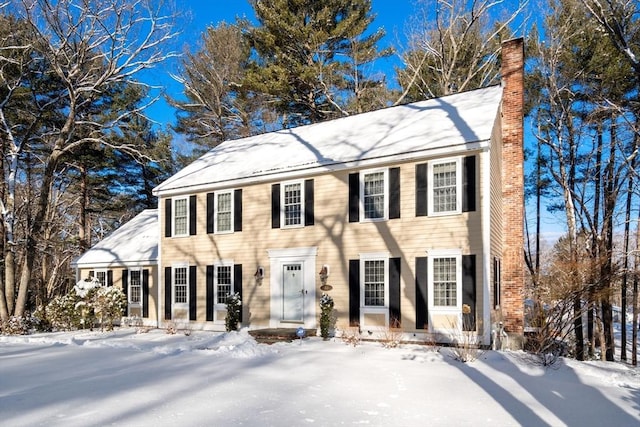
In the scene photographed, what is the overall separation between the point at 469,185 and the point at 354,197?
3.19 meters

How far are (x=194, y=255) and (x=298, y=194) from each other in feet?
14.9

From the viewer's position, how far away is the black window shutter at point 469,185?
12.4 m

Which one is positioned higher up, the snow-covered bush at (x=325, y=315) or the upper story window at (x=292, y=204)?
the upper story window at (x=292, y=204)

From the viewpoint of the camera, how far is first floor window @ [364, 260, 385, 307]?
13641 mm

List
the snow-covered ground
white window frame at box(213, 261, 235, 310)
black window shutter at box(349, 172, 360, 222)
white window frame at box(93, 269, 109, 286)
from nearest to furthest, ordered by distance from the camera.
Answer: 1. the snow-covered ground
2. black window shutter at box(349, 172, 360, 222)
3. white window frame at box(213, 261, 235, 310)
4. white window frame at box(93, 269, 109, 286)

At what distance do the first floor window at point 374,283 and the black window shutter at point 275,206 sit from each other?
3.27 meters

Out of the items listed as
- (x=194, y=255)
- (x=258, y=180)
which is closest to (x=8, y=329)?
(x=194, y=255)

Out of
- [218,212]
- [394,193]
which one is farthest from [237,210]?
[394,193]

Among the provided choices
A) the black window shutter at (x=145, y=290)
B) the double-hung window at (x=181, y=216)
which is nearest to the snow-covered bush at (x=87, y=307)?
→ the black window shutter at (x=145, y=290)

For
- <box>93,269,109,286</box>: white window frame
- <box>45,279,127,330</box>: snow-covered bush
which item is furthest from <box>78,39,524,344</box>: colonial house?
<box>93,269,109,286</box>: white window frame

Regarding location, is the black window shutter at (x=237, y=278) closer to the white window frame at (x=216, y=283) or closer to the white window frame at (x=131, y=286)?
the white window frame at (x=216, y=283)

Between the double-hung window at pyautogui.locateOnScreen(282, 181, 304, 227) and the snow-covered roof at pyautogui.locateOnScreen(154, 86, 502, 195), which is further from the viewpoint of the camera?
the double-hung window at pyautogui.locateOnScreen(282, 181, 304, 227)

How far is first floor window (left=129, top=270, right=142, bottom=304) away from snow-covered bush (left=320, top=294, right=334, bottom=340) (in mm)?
8681

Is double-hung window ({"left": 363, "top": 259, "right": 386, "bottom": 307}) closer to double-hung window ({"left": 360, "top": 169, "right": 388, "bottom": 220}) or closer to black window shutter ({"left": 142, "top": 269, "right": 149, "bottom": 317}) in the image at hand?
double-hung window ({"left": 360, "top": 169, "right": 388, "bottom": 220})
